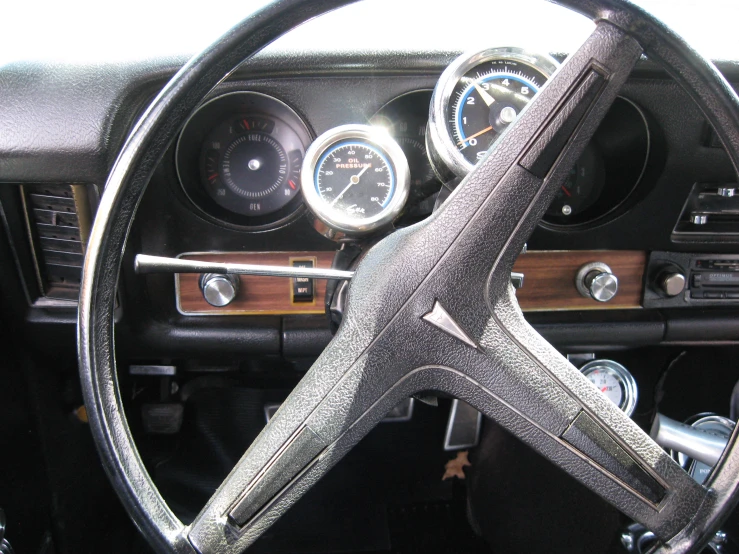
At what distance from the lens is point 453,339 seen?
2.89 ft

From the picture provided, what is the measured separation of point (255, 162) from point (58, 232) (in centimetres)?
46

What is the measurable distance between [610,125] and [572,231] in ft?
0.93

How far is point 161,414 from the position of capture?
1.82 m

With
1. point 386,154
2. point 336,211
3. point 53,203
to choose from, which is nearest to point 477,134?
point 386,154

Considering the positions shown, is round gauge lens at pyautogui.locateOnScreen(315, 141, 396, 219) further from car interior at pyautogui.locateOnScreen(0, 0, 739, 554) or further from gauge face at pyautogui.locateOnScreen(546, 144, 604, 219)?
gauge face at pyautogui.locateOnScreen(546, 144, 604, 219)

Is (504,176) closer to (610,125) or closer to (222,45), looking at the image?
(222,45)

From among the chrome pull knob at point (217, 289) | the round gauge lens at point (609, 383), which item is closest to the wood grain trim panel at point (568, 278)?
the round gauge lens at point (609, 383)

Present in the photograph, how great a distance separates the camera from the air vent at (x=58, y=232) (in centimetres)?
134

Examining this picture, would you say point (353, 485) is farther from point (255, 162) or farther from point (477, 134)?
point (477, 134)

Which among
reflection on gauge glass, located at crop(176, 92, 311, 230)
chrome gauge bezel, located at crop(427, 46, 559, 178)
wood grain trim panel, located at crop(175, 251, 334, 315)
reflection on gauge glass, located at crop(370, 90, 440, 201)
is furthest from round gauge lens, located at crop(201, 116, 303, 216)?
chrome gauge bezel, located at crop(427, 46, 559, 178)

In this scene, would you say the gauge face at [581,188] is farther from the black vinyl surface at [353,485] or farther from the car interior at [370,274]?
the black vinyl surface at [353,485]

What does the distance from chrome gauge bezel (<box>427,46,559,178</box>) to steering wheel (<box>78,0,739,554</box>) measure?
263 millimetres

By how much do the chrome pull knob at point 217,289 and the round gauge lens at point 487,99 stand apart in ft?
1.97

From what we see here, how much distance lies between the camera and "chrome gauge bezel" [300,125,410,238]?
1145mm
